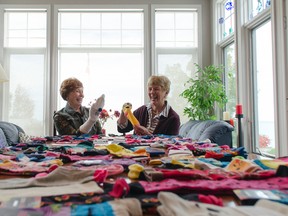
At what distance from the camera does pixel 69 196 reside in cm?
54

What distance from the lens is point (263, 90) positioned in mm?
3521

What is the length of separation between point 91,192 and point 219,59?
15.0ft

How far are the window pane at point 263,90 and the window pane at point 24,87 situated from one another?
3326 millimetres

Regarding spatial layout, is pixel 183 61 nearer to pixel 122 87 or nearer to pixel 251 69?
pixel 122 87

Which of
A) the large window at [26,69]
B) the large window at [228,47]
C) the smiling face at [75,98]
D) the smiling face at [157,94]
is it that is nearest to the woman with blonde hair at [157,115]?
the smiling face at [157,94]

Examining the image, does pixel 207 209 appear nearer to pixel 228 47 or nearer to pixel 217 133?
pixel 217 133

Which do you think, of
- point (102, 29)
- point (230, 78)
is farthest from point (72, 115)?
point (102, 29)

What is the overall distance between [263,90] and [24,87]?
3.69 meters

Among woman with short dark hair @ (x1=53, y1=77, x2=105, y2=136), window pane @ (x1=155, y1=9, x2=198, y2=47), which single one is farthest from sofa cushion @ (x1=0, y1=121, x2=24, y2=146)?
window pane @ (x1=155, y1=9, x2=198, y2=47)

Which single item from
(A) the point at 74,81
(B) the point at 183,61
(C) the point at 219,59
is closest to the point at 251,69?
(C) the point at 219,59

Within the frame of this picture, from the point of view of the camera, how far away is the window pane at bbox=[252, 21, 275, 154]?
10.9 ft

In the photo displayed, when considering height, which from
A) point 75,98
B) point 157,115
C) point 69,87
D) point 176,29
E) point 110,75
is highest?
point 176,29

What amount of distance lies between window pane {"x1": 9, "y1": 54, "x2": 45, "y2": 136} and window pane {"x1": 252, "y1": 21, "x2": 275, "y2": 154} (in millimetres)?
3326

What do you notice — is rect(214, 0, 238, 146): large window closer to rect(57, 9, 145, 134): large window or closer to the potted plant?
the potted plant
